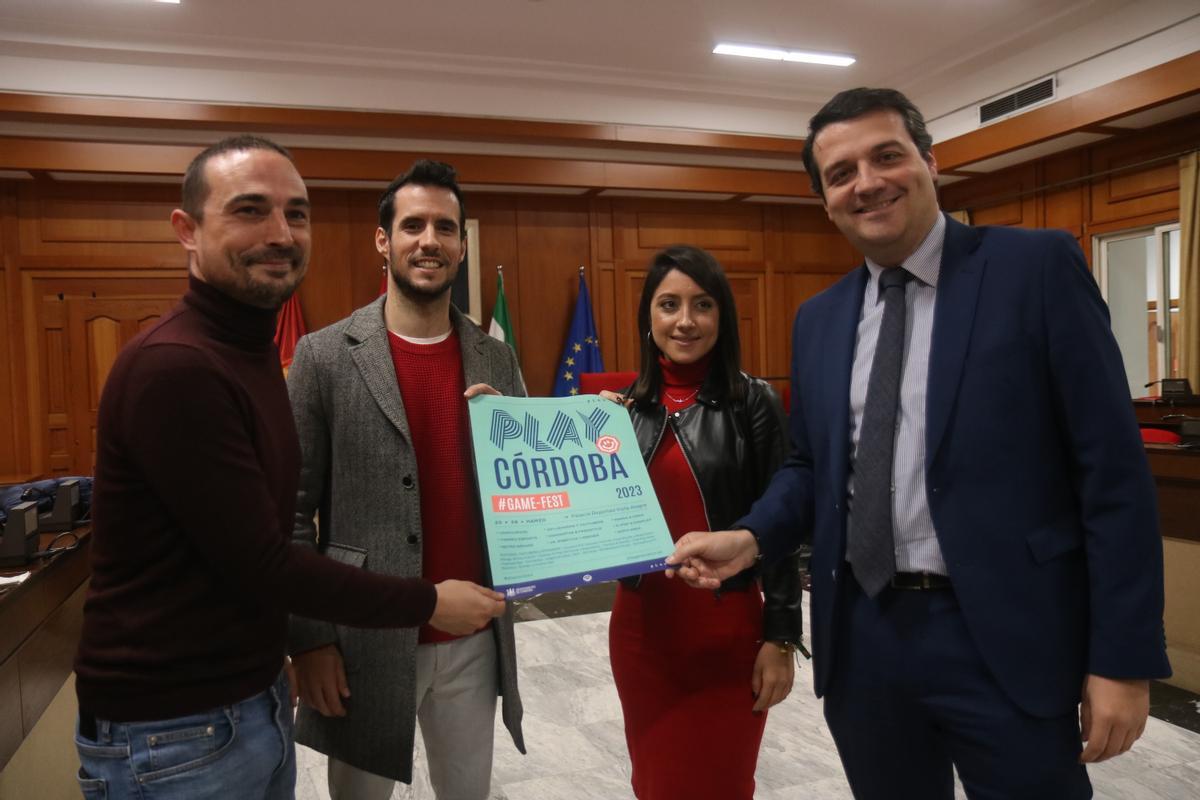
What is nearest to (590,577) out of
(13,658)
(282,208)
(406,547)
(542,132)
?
(406,547)

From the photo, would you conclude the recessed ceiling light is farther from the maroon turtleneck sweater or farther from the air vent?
the maroon turtleneck sweater

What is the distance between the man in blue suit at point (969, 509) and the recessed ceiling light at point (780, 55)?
5415mm

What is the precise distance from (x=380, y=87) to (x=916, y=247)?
5.94 m

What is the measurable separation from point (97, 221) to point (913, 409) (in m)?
7.12

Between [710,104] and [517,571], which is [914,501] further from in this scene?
[710,104]

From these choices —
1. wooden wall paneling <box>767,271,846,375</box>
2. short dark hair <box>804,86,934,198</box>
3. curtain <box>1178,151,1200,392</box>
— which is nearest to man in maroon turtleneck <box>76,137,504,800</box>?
short dark hair <box>804,86,934,198</box>

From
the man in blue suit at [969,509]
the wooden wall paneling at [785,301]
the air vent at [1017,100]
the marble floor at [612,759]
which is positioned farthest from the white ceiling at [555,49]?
the man in blue suit at [969,509]

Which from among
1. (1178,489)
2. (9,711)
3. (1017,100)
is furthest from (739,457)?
(1017,100)

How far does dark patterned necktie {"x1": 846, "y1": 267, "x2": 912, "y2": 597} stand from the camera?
129 centimetres

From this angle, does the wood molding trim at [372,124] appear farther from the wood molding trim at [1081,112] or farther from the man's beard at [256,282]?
the man's beard at [256,282]

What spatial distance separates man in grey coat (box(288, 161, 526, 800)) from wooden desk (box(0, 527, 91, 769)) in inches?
24.3

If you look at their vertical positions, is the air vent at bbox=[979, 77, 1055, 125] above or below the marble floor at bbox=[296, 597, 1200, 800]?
above

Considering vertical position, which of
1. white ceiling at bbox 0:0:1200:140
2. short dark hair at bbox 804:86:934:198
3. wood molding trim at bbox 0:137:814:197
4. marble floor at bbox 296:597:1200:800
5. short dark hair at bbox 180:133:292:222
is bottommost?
marble floor at bbox 296:597:1200:800

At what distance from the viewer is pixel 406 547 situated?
152cm
